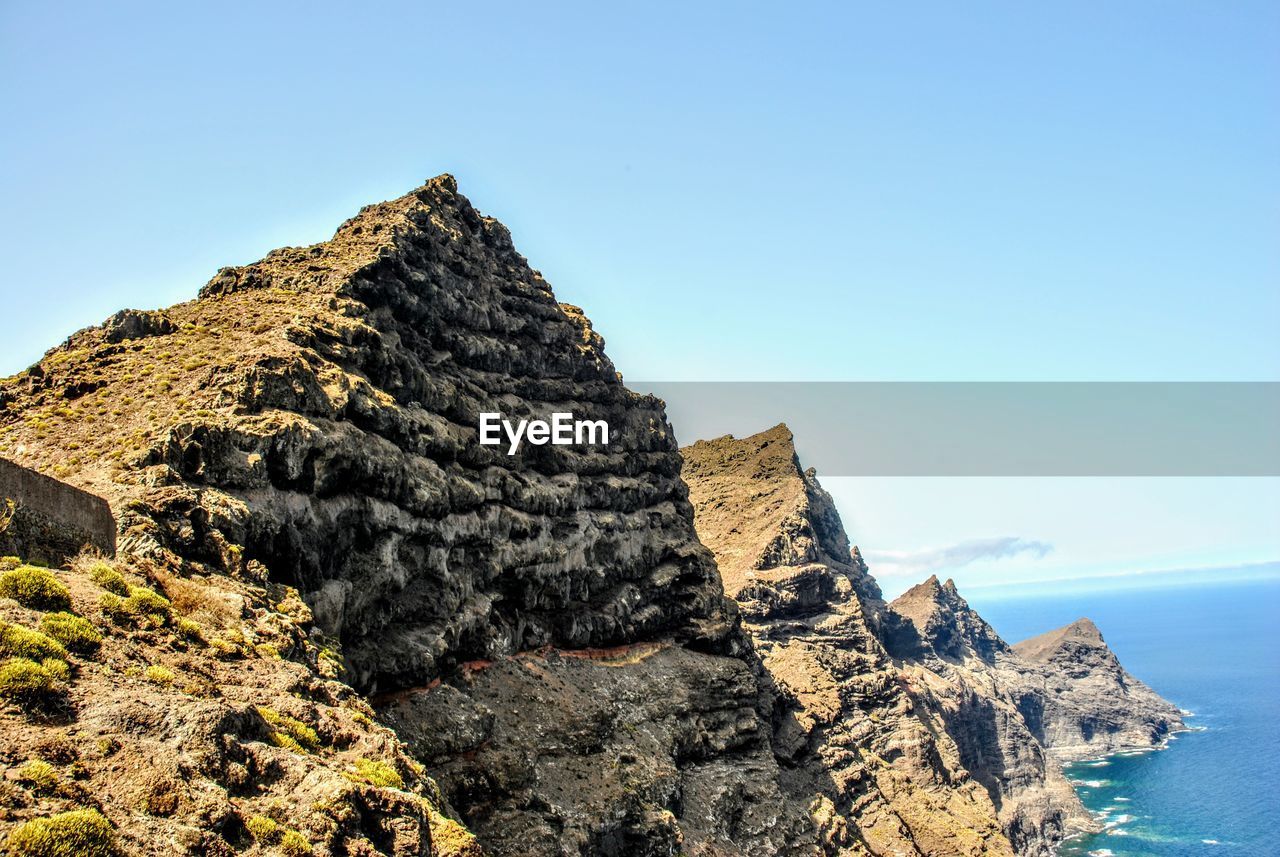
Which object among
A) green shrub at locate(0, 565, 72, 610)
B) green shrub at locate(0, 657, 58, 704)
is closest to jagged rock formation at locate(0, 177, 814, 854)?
green shrub at locate(0, 657, 58, 704)

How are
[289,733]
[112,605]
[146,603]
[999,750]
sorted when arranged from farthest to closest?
1. [999,750]
2. [146,603]
3. [289,733]
4. [112,605]

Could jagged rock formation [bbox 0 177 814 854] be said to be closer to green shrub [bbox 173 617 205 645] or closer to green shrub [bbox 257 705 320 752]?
green shrub [bbox 173 617 205 645]

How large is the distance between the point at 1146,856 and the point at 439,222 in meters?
154

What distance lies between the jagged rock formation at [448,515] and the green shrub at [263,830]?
0.66 meters

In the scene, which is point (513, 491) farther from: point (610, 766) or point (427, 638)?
point (610, 766)

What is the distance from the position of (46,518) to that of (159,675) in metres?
8.17

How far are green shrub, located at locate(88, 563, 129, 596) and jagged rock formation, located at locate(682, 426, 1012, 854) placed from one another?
70.9 meters

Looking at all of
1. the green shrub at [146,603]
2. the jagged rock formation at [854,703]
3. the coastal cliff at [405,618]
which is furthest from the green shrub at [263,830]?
the jagged rock formation at [854,703]

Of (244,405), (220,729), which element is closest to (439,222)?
(244,405)

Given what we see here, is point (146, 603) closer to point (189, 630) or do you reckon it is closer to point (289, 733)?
Answer: point (189, 630)

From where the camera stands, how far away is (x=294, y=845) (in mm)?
22234

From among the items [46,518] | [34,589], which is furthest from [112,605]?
[46,518]

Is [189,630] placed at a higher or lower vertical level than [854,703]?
higher
